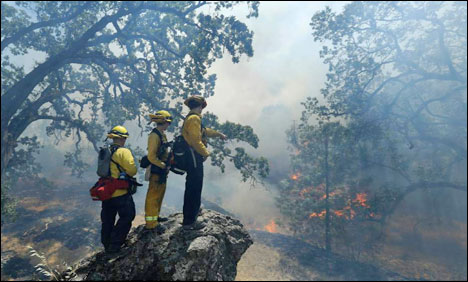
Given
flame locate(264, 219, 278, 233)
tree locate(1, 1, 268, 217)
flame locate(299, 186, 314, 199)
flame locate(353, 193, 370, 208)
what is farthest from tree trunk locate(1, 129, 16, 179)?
flame locate(353, 193, 370, 208)

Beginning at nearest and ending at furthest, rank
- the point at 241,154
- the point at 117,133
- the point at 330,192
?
the point at 117,133 < the point at 241,154 < the point at 330,192

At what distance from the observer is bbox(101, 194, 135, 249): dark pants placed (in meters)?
3.40

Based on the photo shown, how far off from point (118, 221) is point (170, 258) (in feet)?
3.12

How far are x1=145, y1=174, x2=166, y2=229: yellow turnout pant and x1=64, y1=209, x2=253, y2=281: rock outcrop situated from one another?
0.52 ft

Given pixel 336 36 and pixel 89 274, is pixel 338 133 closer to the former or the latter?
pixel 336 36

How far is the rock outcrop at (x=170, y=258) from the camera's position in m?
3.03

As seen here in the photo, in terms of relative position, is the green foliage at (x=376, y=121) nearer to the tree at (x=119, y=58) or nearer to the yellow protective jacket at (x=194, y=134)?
the tree at (x=119, y=58)

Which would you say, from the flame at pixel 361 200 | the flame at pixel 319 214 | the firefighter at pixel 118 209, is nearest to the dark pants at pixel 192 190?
the firefighter at pixel 118 209

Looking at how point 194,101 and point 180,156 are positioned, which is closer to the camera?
point 180,156

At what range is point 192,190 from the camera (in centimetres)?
381

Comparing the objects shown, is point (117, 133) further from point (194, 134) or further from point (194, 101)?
point (194, 101)

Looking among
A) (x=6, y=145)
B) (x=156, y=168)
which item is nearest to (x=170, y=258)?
(x=156, y=168)

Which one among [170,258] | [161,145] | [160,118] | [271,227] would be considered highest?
[160,118]

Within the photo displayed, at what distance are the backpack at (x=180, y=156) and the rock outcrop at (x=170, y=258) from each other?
3.08 ft
